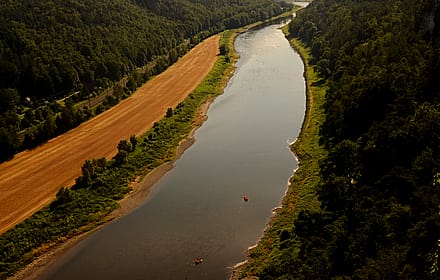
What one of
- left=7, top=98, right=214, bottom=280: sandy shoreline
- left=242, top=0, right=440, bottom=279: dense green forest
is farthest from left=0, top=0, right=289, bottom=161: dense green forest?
left=242, top=0, right=440, bottom=279: dense green forest

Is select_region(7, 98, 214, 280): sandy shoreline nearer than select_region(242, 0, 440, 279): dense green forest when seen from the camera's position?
No

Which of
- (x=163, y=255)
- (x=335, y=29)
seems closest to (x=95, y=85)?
(x=335, y=29)

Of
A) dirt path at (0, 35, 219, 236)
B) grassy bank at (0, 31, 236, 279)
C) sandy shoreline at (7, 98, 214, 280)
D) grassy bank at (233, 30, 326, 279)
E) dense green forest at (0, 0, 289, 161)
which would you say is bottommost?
grassy bank at (233, 30, 326, 279)

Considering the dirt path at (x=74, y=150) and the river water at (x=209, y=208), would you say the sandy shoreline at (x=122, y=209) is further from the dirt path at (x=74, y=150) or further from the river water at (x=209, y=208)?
the dirt path at (x=74, y=150)

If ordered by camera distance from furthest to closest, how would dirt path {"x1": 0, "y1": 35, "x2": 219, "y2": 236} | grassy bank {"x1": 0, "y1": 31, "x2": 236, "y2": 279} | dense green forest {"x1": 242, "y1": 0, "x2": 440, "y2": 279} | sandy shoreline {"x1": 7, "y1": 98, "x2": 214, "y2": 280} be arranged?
dirt path {"x1": 0, "y1": 35, "x2": 219, "y2": 236}, grassy bank {"x1": 0, "y1": 31, "x2": 236, "y2": 279}, sandy shoreline {"x1": 7, "y1": 98, "x2": 214, "y2": 280}, dense green forest {"x1": 242, "y1": 0, "x2": 440, "y2": 279}

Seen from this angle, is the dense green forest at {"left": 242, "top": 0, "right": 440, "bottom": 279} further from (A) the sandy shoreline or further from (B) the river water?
(A) the sandy shoreline

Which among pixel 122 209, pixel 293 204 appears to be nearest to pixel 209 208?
pixel 293 204

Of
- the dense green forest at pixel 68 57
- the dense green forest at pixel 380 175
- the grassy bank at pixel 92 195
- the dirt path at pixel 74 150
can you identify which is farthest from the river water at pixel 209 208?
the dense green forest at pixel 68 57
